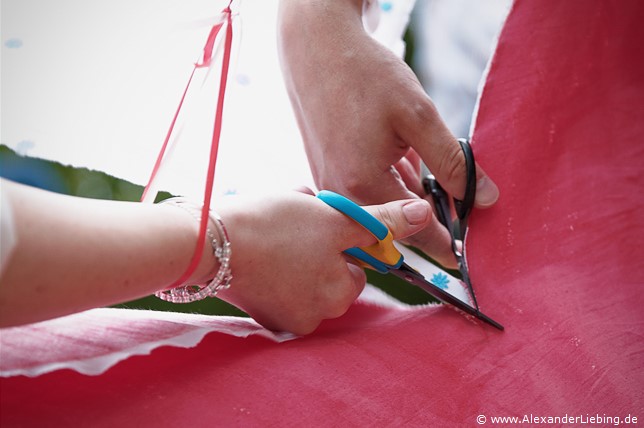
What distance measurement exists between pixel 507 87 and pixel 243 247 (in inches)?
15.4

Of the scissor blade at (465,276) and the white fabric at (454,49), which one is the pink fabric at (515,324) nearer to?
the scissor blade at (465,276)

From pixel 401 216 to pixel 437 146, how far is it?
0.34 feet

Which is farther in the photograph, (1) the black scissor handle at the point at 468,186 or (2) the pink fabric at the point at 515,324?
(1) the black scissor handle at the point at 468,186

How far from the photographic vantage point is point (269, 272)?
1.69 feet

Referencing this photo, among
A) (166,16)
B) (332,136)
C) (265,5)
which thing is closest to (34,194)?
(332,136)

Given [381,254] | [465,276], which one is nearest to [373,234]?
[381,254]

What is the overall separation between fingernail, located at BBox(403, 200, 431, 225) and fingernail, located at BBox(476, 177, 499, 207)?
9cm

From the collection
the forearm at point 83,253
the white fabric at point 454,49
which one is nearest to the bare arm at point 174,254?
the forearm at point 83,253

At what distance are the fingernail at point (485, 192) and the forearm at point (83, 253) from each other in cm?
33

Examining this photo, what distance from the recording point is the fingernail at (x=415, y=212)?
0.59 meters

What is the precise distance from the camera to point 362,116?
2.17ft

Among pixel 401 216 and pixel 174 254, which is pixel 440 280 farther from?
pixel 174 254

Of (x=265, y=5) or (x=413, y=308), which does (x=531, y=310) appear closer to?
(x=413, y=308)

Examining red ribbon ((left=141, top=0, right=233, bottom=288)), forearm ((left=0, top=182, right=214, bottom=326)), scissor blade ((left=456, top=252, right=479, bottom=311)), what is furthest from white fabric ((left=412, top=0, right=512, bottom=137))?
forearm ((left=0, top=182, right=214, bottom=326))
